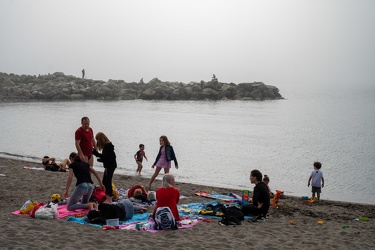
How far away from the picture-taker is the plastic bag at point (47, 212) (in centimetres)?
897

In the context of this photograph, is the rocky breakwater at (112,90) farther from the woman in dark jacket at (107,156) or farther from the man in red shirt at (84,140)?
the woman in dark jacket at (107,156)

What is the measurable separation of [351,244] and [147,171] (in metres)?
13.2

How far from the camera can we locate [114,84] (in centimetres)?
8619

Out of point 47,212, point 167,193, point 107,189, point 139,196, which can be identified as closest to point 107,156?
point 107,189

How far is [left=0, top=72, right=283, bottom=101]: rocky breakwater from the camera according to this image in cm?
7644

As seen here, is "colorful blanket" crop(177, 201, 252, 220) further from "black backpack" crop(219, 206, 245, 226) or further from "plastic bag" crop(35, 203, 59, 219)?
"plastic bag" crop(35, 203, 59, 219)

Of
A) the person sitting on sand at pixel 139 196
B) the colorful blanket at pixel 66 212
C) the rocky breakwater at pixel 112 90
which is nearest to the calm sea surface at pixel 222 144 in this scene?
the person sitting on sand at pixel 139 196

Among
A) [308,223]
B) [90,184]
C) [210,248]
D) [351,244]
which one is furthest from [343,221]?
[90,184]

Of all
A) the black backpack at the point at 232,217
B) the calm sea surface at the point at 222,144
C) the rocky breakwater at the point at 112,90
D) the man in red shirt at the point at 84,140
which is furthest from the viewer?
the rocky breakwater at the point at 112,90

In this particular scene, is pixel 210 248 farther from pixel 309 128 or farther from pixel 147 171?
pixel 309 128

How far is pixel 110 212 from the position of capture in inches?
353

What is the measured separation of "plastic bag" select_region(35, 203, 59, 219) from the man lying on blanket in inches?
30.0

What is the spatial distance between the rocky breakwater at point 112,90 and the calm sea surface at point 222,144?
12.3 meters

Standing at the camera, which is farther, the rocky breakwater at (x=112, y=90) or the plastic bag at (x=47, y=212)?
the rocky breakwater at (x=112, y=90)
